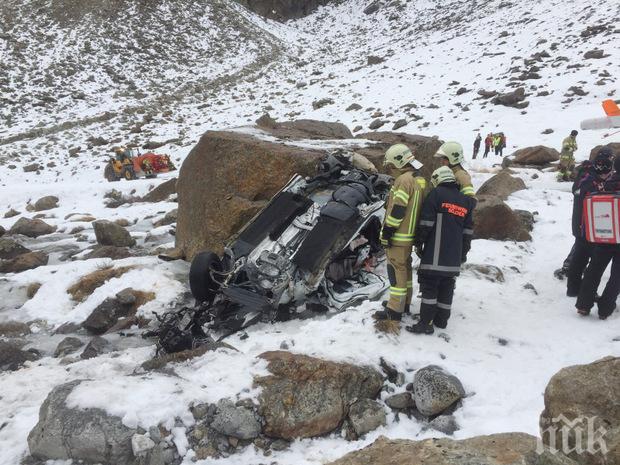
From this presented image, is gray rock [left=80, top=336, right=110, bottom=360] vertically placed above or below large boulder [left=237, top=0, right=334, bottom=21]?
below

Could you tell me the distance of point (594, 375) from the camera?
2.51m

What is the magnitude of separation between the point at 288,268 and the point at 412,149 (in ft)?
11.1

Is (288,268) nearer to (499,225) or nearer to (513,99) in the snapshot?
(499,225)

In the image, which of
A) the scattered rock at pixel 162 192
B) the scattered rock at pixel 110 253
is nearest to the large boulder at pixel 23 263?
the scattered rock at pixel 110 253

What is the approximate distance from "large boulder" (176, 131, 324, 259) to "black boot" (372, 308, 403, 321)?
2.45 meters

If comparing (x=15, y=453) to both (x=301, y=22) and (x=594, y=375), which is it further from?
(x=301, y=22)

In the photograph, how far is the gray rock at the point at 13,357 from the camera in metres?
4.72

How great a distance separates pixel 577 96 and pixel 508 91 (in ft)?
10.1

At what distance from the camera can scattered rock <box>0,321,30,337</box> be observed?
18.3ft

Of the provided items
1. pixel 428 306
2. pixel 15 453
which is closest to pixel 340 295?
pixel 428 306

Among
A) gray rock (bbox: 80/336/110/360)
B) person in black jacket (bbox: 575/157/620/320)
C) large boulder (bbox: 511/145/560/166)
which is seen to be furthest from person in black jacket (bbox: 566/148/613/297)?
large boulder (bbox: 511/145/560/166)

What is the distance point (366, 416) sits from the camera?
3.38 meters

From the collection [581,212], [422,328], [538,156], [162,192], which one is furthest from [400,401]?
[538,156]

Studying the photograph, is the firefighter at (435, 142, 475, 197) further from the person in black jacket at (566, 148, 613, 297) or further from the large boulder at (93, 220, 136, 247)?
the large boulder at (93, 220, 136, 247)
